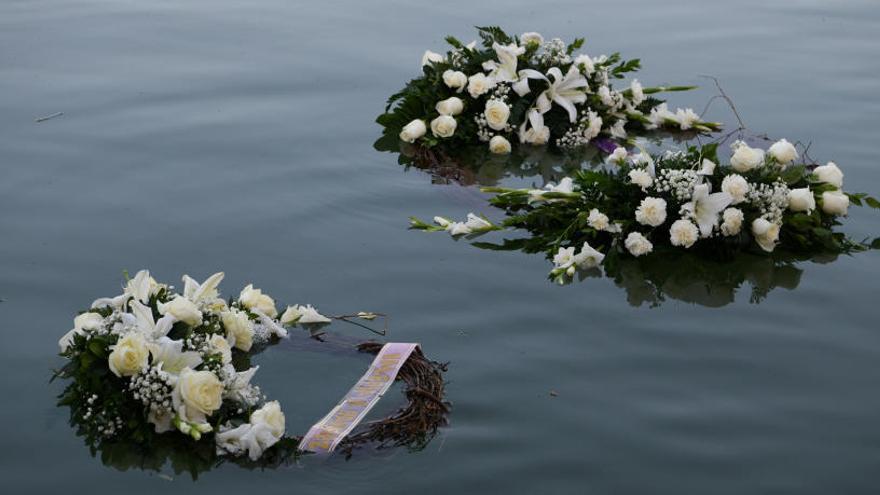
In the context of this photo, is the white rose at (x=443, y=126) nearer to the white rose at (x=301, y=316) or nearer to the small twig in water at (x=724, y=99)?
the small twig in water at (x=724, y=99)

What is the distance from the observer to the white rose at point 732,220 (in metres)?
5.58

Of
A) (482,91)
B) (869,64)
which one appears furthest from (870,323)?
(869,64)

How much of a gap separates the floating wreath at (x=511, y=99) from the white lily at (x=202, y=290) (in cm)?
236

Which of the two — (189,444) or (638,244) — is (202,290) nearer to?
(189,444)

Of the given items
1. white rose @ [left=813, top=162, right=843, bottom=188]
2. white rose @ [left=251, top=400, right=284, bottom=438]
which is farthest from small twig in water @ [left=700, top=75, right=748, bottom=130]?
white rose @ [left=251, top=400, right=284, bottom=438]

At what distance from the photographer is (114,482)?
4133 millimetres

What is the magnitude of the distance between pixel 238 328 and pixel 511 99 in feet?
9.09

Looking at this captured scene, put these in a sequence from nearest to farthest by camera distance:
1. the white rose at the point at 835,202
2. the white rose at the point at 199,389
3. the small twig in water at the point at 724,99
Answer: the white rose at the point at 199,389, the white rose at the point at 835,202, the small twig in water at the point at 724,99

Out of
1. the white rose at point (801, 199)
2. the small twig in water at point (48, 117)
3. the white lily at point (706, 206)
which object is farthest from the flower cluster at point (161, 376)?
the small twig in water at point (48, 117)

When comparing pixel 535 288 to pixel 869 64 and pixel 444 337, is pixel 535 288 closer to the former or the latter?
pixel 444 337

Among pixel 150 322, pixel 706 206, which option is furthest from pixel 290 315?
pixel 706 206

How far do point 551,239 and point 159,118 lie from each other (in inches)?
109

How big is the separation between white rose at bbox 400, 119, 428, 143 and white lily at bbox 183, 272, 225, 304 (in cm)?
247

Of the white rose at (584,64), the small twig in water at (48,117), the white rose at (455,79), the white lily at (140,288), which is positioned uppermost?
the white rose at (584,64)
